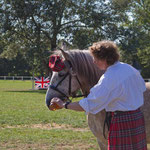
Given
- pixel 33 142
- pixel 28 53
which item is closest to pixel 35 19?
pixel 28 53

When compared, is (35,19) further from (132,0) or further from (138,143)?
(138,143)

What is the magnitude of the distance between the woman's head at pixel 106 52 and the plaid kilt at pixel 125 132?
21.6 inches

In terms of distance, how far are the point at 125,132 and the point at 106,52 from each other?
810 millimetres

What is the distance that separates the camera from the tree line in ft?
83.9

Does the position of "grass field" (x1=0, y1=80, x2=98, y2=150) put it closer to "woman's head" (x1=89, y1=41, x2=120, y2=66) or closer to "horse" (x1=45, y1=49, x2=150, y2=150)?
"horse" (x1=45, y1=49, x2=150, y2=150)

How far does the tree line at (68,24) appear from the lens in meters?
25.6

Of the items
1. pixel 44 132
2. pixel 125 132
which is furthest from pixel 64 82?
pixel 44 132

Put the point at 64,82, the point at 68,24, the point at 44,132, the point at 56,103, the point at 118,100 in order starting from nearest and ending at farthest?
the point at 118,100
the point at 56,103
the point at 64,82
the point at 44,132
the point at 68,24

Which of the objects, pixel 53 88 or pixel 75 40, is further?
pixel 75 40

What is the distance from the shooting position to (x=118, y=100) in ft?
8.76

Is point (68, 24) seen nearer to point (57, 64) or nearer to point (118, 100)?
point (57, 64)

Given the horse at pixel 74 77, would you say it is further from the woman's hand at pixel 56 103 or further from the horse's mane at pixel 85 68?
the woman's hand at pixel 56 103

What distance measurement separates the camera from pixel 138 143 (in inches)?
108

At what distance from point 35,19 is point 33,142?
21.5m
